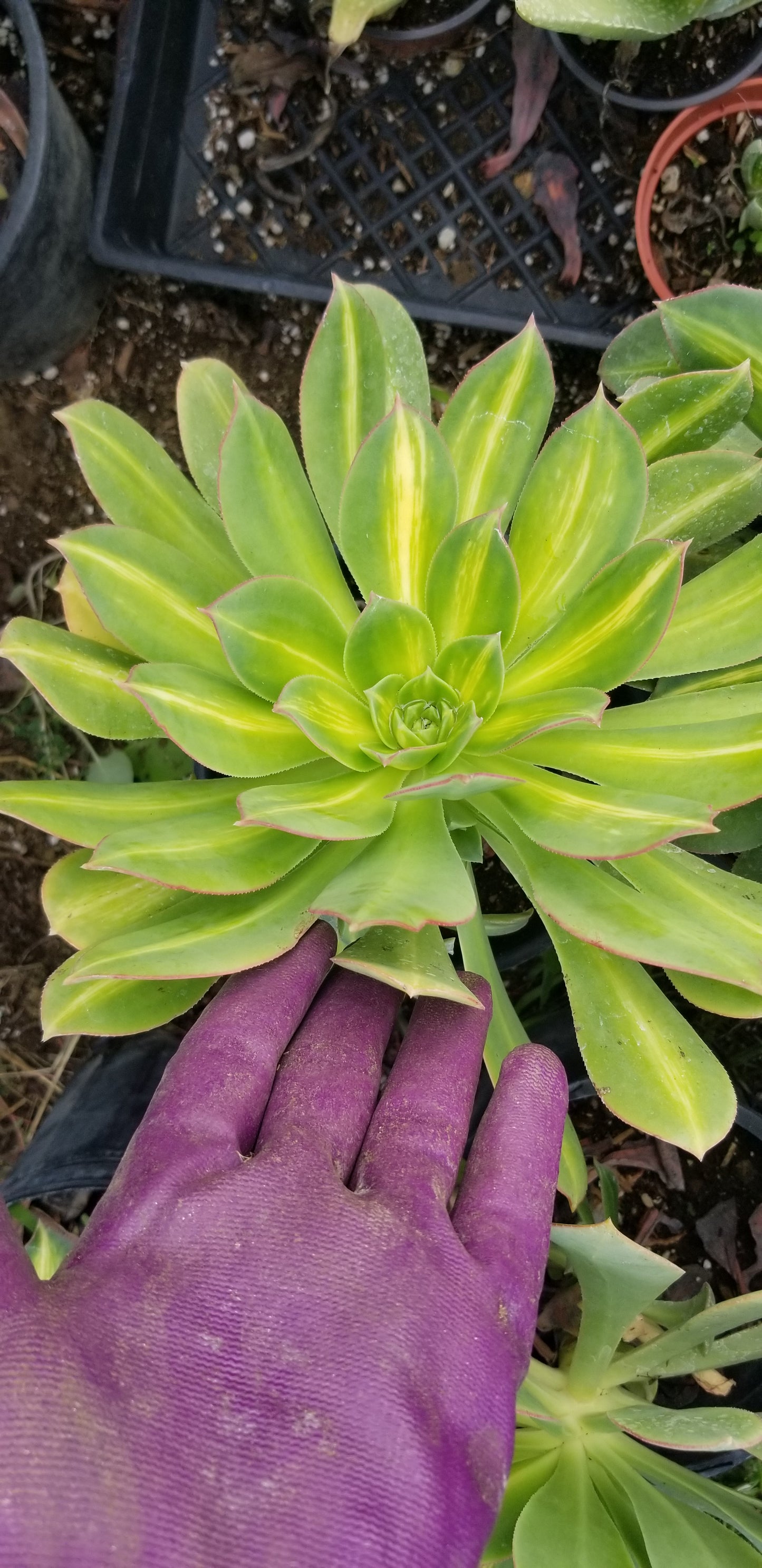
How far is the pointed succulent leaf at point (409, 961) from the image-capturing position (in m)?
0.78

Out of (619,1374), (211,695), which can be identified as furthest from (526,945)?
(211,695)

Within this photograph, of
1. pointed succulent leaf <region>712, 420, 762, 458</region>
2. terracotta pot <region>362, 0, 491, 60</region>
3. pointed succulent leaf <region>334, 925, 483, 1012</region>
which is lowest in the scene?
pointed succulent leaf <region>334, 925, 483, 1012</region>

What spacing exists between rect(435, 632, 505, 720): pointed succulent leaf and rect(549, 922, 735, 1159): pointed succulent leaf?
24cm

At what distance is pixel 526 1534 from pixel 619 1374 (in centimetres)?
23

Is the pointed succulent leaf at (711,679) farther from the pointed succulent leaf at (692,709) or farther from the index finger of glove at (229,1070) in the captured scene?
the index finger of glove at (229,1070)

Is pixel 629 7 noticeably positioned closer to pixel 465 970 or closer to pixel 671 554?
pixel 671 554

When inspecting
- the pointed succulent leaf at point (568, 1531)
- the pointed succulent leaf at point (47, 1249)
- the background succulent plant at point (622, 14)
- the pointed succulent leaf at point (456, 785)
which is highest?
the background succulent plant at point (622, 14)

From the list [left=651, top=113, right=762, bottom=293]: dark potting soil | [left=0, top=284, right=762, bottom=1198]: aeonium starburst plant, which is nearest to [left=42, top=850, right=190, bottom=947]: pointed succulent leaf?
[left=0, top=284, right=762, bottom=1198]: aeonium starburst plant

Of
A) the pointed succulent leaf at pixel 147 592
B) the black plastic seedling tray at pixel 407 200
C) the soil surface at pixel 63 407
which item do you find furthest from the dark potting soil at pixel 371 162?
the pointed succulent leaf at pixel 147 592

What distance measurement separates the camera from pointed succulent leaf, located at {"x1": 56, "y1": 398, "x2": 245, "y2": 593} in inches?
40.7

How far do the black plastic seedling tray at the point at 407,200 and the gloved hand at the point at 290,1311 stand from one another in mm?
1247

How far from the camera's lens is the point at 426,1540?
671mm

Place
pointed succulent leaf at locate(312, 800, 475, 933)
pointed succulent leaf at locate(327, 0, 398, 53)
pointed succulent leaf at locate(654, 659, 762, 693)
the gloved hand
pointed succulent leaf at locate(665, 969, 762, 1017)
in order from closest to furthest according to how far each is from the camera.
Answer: the gloved hand
pointed succulent leaf at locate(312, 800, 475, 933)
pointed succulent leaf at locate(665, 969, 762, 1017)
pointed succulent leaf at locate(654, 659, 762, 693)
pointed succulent leaf at locate(327, 0, 398, 53)

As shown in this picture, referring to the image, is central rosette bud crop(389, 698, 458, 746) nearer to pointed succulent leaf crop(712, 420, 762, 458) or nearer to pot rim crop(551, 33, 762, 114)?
pointed succulent leaf crop(712, 420, 762, 458)
